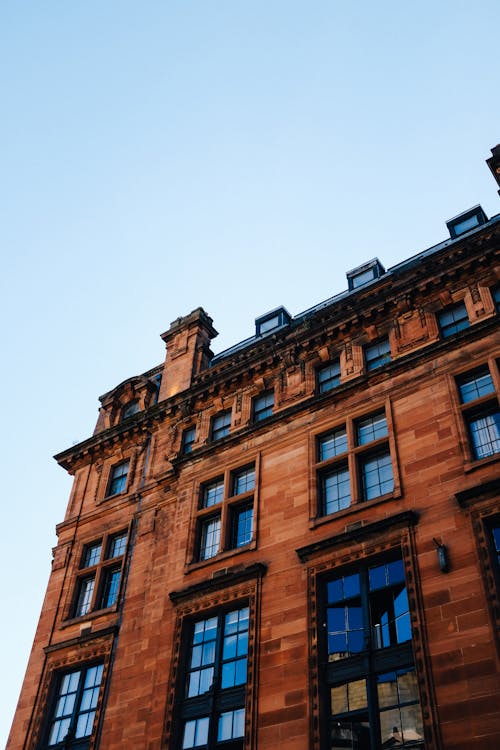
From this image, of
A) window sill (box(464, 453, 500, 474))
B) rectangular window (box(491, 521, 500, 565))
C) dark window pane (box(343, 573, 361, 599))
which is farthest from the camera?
dark window pane (box(343, 573, 361, 599))

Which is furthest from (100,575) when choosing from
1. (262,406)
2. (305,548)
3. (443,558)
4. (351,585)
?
(443,558)

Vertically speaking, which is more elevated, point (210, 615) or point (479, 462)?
point (479, 462)

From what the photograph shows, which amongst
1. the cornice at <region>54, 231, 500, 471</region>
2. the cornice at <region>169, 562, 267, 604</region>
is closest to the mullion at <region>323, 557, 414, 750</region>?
the cornice at <region>169, 562, 267, 604</region>

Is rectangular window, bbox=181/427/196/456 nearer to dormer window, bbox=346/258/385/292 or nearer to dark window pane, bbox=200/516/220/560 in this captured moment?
dark window pane, bbox=200/516/220/560

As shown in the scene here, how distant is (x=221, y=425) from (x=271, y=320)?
359 inches

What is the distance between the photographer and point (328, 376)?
95.8 ft

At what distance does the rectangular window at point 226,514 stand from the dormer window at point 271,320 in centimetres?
1110

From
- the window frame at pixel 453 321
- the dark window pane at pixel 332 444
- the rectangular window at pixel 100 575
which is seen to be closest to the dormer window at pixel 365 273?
the window frame at pixel 453 321

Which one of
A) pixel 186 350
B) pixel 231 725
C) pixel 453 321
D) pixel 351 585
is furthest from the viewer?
pixel 186 350

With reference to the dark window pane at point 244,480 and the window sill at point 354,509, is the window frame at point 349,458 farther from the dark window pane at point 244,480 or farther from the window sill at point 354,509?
the dark window pane at point 244,480

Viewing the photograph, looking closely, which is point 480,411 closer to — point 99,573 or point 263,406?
point 263,406

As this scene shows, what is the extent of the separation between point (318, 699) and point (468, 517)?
5.91 m

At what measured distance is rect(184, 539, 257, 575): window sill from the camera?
2516 cm

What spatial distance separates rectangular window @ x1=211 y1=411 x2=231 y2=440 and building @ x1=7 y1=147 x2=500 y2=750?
0.31 ft
